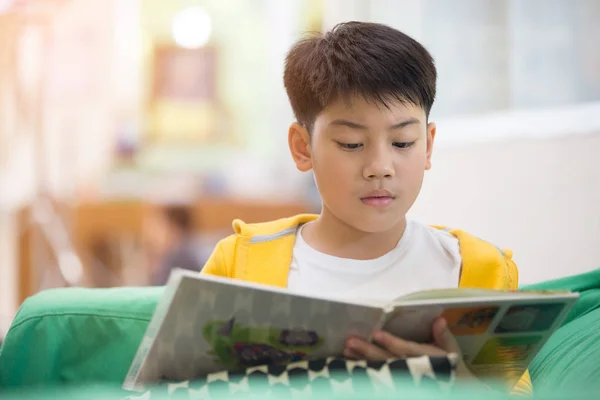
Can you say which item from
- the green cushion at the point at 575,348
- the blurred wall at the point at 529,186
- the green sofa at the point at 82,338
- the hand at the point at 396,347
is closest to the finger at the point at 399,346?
the hand at the point at 396,347

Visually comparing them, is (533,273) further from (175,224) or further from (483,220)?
(175,224)

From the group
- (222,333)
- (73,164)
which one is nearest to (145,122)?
(73,164)

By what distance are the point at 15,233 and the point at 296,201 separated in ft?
4.82

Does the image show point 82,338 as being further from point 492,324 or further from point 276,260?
point 492,324

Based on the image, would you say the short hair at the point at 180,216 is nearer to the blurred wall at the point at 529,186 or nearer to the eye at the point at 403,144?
the blurred wall at the point at 529,186

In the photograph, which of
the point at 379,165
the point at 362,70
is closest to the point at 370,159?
the point at 379,165

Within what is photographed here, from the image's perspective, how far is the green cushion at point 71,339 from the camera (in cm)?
129

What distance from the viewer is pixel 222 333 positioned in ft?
3.00

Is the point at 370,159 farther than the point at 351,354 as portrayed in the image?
Yes

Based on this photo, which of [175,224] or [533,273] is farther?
[175,224]

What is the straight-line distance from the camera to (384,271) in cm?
121

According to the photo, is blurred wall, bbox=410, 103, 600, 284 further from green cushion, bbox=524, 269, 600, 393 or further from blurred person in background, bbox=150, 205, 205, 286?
blurred person in background, bbox=150, 205, 205, 286

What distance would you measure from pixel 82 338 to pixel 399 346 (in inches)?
24.7

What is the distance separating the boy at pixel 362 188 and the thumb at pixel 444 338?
235 mm
